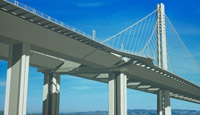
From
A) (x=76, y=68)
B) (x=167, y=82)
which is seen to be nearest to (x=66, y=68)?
(x=76, y=68)

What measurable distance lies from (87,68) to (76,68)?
1766mm

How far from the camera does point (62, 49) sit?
37406mm

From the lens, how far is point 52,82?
165 ft

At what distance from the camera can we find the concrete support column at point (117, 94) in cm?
4803

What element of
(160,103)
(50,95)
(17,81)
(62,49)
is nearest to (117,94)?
(50,95)

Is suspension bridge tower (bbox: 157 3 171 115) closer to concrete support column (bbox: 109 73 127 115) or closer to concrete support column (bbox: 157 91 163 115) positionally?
concrete support column (bbox: 157 91 163 115)

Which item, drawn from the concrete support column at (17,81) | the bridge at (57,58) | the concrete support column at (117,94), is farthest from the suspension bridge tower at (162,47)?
the concrete support column at (17,81)

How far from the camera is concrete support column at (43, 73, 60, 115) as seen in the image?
49438 mm

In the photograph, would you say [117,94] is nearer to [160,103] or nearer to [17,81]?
[17,81]

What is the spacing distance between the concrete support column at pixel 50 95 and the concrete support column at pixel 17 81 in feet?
59.9

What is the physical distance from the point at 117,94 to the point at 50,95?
10257 millimetres

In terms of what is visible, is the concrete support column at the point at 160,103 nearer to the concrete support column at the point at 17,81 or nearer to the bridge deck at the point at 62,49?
the bridge deck at the point at 62,49

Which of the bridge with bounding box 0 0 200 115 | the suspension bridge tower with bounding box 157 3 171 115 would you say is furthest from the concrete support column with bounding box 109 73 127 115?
the suspension bridge tower with bounding box 157 3 171 115

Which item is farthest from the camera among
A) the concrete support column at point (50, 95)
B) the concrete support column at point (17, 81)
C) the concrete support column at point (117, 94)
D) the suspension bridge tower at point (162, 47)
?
the suspension bridge tower at point (162, 47)
